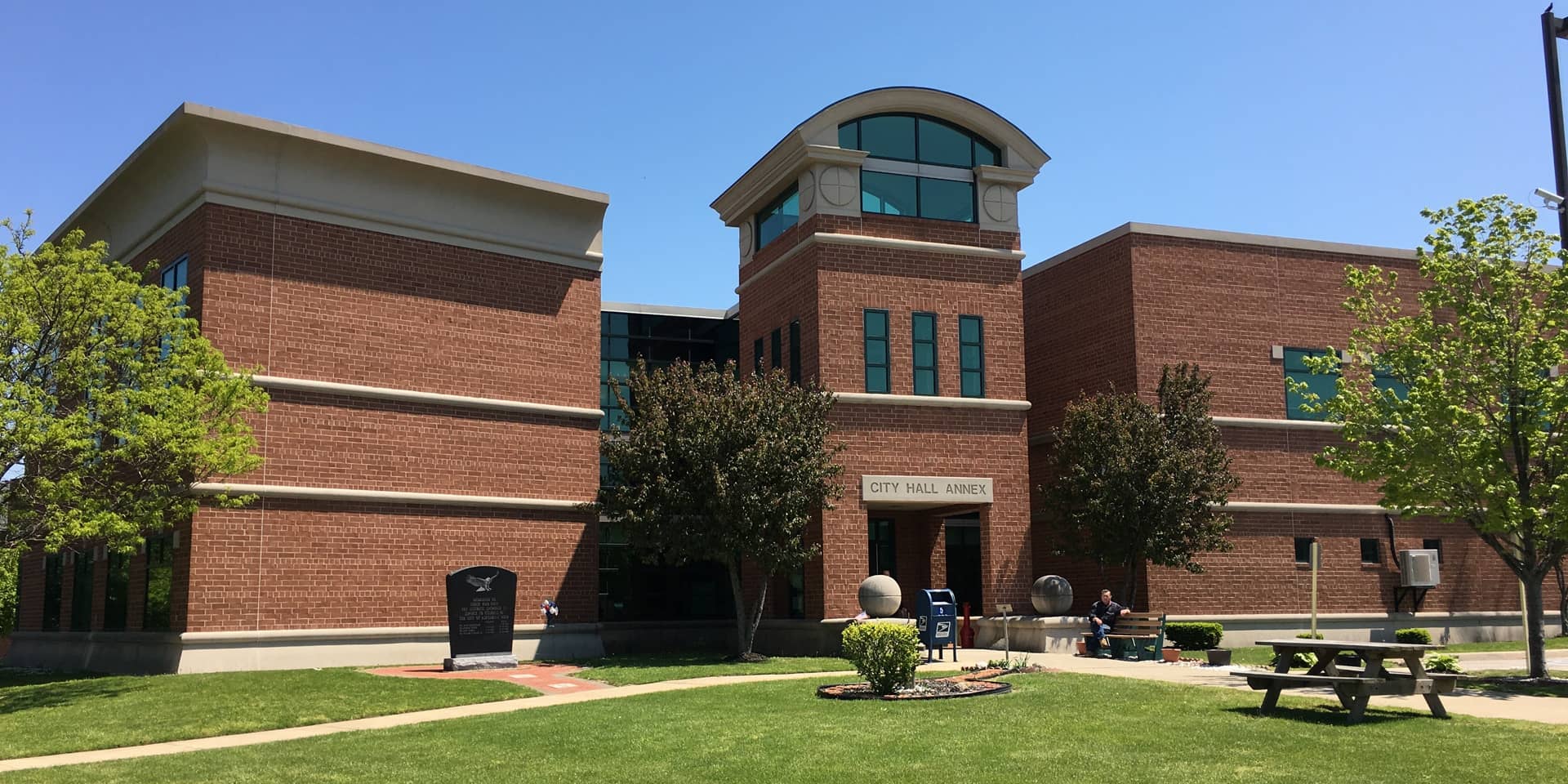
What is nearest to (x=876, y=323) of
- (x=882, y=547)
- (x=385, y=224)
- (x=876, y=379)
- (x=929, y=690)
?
(x=876, y=379)

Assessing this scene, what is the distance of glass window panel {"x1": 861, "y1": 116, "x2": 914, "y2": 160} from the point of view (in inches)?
1148

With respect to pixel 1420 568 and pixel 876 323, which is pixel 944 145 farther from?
pixel 1420 568

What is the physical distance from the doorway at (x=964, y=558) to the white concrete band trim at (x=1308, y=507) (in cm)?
602

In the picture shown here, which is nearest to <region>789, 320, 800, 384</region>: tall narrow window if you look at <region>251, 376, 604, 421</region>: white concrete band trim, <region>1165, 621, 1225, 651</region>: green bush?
<region>251, 376, 604, 421</region>: white concrete band trim

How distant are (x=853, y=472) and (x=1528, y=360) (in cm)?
1318

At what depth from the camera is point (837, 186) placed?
28.7 m

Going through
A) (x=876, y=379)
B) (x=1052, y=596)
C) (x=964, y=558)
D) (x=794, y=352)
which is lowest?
(x=1052, y=596)

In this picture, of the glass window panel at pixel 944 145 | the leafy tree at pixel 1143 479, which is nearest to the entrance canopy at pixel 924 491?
the leafy tree at pixel 1143 479

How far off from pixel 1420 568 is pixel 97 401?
28.8 meters

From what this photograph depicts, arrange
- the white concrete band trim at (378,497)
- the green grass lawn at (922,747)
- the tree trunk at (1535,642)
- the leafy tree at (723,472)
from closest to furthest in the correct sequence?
the green grass lawn at (922,747) < the tree trunk at (1535,642) < the white concrete band trim at (378,497) < the leafy tree at (723,472)

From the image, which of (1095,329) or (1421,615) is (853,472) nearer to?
(1095,329)

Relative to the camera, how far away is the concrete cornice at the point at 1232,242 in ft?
101

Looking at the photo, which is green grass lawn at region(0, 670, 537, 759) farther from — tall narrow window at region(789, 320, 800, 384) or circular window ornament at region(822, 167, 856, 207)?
circular window ornament at region(822, 167, 856, 207)

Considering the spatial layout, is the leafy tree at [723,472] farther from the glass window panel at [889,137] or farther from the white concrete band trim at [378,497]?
the glass window panel at [889,137]
